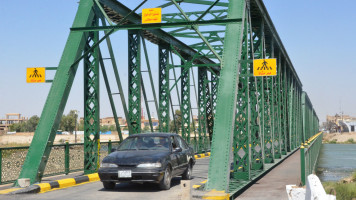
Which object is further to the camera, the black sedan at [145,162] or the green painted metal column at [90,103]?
the green painted metal column at [90,103]

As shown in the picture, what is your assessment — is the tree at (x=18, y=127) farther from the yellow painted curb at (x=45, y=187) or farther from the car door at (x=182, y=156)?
the yellow painted curb at (x=45, y=187)

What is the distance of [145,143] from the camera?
1312 centimetres

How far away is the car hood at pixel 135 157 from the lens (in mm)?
11711

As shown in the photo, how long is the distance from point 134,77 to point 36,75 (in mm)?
6124

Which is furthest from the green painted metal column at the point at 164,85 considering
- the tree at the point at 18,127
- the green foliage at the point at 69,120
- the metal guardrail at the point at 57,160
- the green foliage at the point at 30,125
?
the tree at the point at 18,127

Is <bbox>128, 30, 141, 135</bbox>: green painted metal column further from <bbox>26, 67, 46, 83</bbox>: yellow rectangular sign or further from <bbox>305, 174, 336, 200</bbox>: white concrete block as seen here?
<bbox>305, 174, 336, 200</bbox>: white concrete block

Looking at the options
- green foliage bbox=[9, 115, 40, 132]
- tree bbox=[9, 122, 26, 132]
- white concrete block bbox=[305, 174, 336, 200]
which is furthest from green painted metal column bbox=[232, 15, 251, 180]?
tree bbox=[9, 122, 26, 132]

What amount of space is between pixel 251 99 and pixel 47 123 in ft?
20.5

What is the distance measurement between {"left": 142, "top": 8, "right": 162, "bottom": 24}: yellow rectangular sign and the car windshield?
383cm

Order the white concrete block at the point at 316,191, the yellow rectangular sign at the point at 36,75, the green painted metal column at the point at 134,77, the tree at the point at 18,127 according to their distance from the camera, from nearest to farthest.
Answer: the white concrete block at the point at 316,191, the yellow rectangular sign at the point at 36,75, the green painted metal column at the point at 134,77, the tree at the point at 18,127

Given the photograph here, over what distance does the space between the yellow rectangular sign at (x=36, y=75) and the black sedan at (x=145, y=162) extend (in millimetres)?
3499

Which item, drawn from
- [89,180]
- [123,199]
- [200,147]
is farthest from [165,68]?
[123,199]

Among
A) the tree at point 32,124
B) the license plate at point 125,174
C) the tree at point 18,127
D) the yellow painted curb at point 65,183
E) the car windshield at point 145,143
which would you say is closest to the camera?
the license plate at point 125,174

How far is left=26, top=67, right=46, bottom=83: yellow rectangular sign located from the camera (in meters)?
14.6
